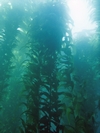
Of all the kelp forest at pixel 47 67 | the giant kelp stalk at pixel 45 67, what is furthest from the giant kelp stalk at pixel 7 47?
the giant kelp stalk at pixel 45 67

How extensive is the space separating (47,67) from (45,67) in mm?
60

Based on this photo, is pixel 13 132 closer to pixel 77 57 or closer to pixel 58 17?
pixel 77 57

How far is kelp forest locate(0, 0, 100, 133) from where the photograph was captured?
4.25 m

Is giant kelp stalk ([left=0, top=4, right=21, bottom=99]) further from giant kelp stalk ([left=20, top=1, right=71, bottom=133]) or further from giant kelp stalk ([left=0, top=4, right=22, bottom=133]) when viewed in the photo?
giant kelp stalk ([left=20, top=1, right=71, bottom=133])

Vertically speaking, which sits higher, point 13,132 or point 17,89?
point 17,89

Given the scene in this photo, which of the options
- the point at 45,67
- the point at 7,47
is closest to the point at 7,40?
the point at 7,47

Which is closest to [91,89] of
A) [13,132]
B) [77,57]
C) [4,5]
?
[77,57]

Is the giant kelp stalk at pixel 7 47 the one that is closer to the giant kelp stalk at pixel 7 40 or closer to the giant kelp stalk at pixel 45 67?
the giant kelp stalk at pixel 7 40

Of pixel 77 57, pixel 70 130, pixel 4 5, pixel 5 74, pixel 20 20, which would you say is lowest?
Answer: pixel 70 130

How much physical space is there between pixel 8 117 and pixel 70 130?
10.8 ft

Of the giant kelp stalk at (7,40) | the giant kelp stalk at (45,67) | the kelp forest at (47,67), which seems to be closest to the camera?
the giant kelp stalk at (45,67)

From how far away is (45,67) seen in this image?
4.74m

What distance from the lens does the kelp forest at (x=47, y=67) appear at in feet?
13.9

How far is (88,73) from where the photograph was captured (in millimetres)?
7195
